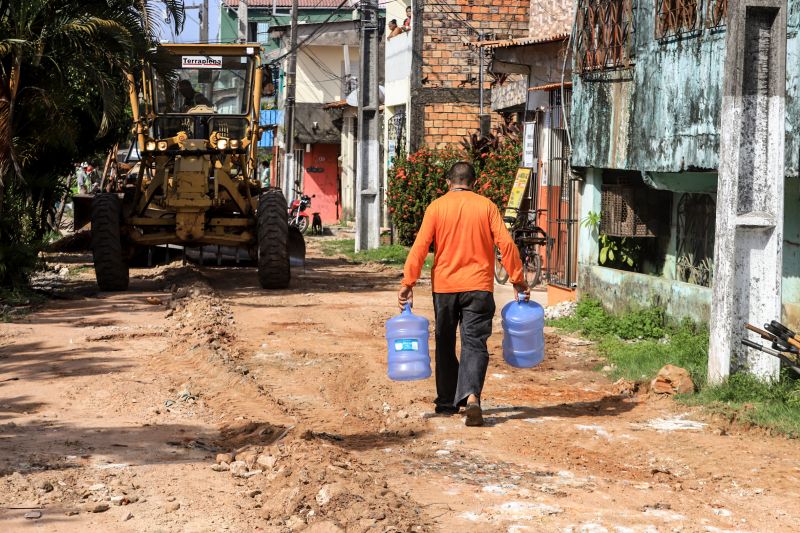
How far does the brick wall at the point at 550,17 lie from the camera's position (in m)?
21.6

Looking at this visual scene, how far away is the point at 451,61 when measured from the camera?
26938 millimetres

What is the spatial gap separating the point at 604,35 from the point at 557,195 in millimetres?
3962

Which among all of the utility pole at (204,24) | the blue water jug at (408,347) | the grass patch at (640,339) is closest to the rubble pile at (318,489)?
the blue water jug at (408,347)

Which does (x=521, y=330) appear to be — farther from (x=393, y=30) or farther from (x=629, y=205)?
(x=393, y=30)

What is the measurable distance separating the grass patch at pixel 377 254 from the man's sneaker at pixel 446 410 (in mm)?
12942

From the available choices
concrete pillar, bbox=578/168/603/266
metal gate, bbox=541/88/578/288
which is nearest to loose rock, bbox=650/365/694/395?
concrete pillar, bbox=578/168/603/266

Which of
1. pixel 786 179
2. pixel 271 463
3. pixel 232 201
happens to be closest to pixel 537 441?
pixel 271 463

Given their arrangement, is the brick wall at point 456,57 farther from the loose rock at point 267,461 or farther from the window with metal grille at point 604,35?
the loose rock at point 267,461

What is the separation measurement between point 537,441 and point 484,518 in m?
2.01

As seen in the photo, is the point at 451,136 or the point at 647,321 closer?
the point at 647,321

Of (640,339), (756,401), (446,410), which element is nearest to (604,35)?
(640,339)

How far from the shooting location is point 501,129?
886 inches

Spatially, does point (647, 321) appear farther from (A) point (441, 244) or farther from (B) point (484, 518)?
(B) point (484, 518)

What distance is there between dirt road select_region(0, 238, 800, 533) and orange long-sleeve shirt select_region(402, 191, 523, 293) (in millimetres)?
1018
